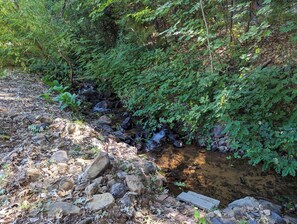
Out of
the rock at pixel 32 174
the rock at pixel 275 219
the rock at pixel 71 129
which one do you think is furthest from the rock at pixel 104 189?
the rock at pixel 275 219

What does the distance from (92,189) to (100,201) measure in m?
0.17

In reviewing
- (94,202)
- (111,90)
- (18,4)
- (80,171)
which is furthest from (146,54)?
(94,202)

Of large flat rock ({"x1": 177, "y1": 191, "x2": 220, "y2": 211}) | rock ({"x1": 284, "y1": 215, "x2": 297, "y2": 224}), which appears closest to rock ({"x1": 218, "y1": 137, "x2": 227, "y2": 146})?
large flat rock ({"x1": 177, "y1": 191, "x2": 220, "y2": 211})

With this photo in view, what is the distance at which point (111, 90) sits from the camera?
7.30 metres

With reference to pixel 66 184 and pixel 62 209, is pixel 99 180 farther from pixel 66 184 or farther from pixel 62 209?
pixel 62 209

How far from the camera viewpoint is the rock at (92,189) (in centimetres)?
231

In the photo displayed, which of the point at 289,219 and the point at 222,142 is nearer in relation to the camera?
the point at 289,219

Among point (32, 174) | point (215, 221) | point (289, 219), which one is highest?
point (32, 174)

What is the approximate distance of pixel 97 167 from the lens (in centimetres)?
261

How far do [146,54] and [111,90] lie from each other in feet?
5.00

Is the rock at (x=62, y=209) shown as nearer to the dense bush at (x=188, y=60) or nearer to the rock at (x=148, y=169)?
the rock at (x=148, y=169)

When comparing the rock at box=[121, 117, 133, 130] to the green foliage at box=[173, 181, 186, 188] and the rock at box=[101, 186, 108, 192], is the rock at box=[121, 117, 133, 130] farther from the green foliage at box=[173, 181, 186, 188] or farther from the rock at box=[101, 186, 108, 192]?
the rock at box=[101, 186, 108, 192]

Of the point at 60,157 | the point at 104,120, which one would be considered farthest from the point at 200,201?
the point at 104,120

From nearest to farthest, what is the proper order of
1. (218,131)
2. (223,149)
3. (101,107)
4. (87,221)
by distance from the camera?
(87,221)
(223,149)
(218,131)
(101,107)
